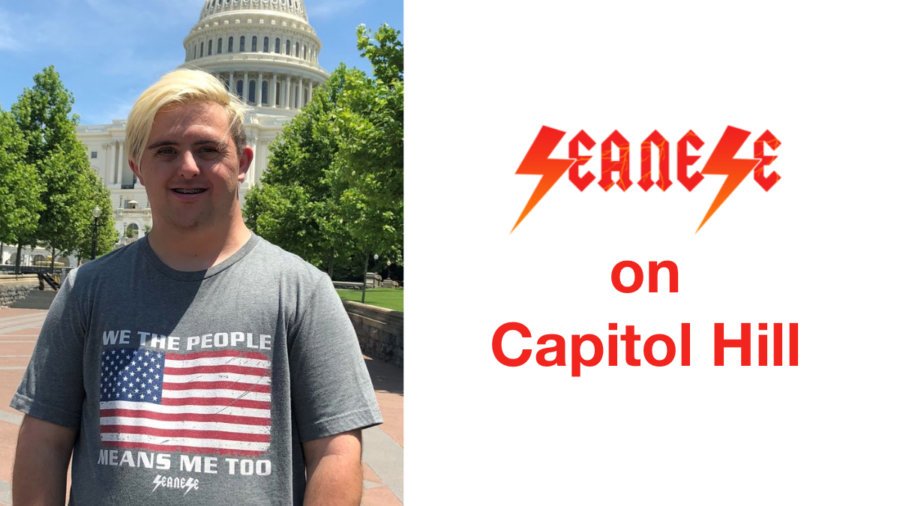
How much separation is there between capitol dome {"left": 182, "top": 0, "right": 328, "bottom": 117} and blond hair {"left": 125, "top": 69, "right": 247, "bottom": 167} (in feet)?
306

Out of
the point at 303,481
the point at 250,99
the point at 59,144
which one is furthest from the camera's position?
the point at 250,99

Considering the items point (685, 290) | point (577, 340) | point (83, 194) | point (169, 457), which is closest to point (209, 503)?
point (169, 457)

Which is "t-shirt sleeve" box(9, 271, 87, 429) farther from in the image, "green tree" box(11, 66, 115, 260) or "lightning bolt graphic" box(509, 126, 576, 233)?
"green tree" box(11, 66, 115, 260)

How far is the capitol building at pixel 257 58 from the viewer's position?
9219 centimetres

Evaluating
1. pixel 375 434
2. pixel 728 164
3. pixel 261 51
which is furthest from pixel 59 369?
pixel 261 51

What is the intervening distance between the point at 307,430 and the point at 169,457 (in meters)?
0.25

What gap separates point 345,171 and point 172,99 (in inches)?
463

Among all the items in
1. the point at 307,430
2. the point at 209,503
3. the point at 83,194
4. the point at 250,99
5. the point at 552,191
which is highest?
the point at 250,99

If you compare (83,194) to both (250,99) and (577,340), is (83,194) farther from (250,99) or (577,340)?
(250,99)

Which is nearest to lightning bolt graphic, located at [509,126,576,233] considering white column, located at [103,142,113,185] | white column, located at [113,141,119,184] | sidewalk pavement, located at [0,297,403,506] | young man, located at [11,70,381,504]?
young man, located at [11,70,381,504]

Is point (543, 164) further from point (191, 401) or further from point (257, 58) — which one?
point (257, 58)

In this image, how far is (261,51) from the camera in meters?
94.8

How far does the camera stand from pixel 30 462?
4.91 ft

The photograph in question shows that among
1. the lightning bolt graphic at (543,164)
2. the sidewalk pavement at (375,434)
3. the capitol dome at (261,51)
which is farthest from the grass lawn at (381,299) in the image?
the capitol dome at (261,51)
